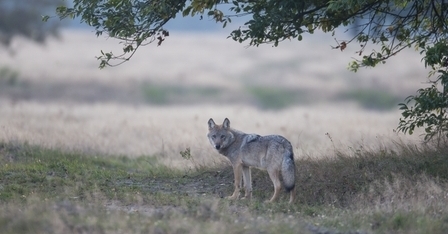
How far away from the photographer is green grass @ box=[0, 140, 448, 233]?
935 centimetres

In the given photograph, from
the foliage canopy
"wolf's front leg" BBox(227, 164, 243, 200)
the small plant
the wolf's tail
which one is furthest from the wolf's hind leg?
the small plant

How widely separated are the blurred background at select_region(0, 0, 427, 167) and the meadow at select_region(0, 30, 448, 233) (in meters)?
0.14

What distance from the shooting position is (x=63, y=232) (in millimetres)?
8773

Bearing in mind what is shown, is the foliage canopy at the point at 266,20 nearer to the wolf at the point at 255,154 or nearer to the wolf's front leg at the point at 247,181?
the wolf at the point at 255,154

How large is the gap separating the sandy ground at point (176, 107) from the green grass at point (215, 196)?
4.53 ft

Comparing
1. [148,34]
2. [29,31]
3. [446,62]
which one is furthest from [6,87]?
[446,62]

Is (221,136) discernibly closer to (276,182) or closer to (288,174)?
(276,182)

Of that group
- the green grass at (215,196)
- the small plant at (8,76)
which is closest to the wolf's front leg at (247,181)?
the green grass at (215,196)

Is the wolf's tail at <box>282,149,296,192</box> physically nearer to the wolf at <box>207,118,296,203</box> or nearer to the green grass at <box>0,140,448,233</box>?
the wolf at <box>207,118,296,203</box>

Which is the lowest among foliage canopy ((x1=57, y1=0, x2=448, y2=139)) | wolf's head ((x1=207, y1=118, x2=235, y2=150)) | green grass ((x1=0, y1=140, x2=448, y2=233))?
green grass ((x1=0, y1=140, x2=448, y2=233))

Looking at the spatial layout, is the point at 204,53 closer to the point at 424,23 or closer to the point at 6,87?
the point at 6,87

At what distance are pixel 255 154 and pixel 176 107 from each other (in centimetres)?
2979

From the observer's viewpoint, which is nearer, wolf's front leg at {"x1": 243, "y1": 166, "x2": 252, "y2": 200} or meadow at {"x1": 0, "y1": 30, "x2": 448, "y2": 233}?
meadow at {"x1": 0, "y1": 30, "x2": 448, "y2": 233}

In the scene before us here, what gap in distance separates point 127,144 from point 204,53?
139 feet
